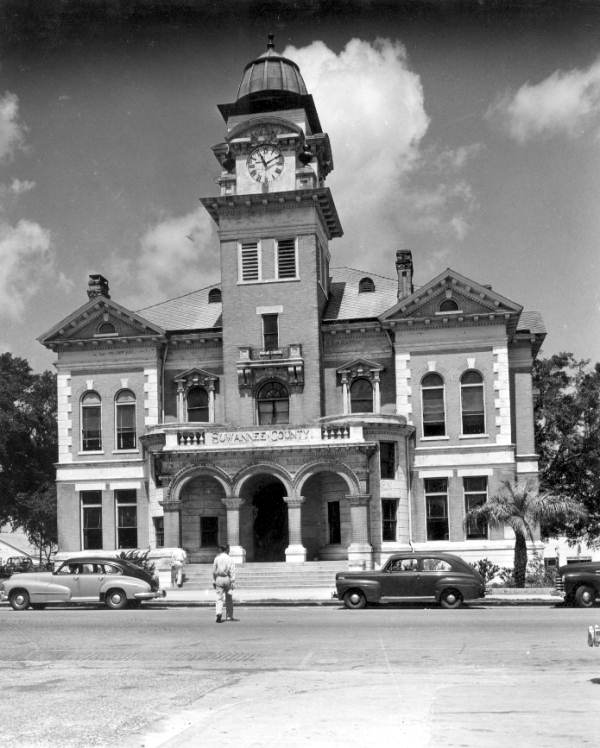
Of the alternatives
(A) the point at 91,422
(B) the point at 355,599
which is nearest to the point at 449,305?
(A) the point at 91,422

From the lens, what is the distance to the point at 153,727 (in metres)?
11.0

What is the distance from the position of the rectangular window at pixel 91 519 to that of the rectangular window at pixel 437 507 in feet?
43.0

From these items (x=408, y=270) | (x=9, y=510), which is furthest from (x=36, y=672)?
(x=9, y=510)

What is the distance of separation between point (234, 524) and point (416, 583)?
1302 centimetres

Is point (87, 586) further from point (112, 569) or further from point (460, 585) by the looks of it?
point (460, 585)

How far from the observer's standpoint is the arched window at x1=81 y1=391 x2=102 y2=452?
42.2 meters

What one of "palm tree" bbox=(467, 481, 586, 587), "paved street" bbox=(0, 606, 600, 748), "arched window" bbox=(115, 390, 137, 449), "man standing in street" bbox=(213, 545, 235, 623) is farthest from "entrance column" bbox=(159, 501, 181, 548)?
"man standing in street" bbox=(213, 545, 235, 623)

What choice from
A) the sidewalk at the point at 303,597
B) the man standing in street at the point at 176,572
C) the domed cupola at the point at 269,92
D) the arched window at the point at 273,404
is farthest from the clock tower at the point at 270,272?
the sidewalk at the point at 303,597

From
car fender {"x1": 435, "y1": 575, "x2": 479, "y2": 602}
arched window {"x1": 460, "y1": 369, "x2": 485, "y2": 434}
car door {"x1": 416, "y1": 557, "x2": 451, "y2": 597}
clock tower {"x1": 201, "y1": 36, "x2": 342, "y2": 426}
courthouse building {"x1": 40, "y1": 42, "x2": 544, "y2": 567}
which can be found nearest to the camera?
car fender {"x1": 435, "y1": 575, "x2": 479, "y2": 602}

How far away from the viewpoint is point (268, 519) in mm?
40625

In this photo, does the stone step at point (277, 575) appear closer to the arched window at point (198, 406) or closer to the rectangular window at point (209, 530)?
the rectangular window at point (209, 530)

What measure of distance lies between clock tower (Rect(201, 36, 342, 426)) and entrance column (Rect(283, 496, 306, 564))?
3790 millimetres

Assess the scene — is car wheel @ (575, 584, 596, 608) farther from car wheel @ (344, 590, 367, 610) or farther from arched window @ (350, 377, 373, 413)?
arched window @ (350, 377, 373, 413)

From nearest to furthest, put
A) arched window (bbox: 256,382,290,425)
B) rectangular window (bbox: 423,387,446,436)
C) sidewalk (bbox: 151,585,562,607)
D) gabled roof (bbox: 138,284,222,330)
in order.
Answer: sidewalk (bbox: 151,585,562,607), rectangular window (bbox: 423,387,446,436), arched window (bbox: 256,382,290,425), gabled roof (bbox: 138,284,222,330)
